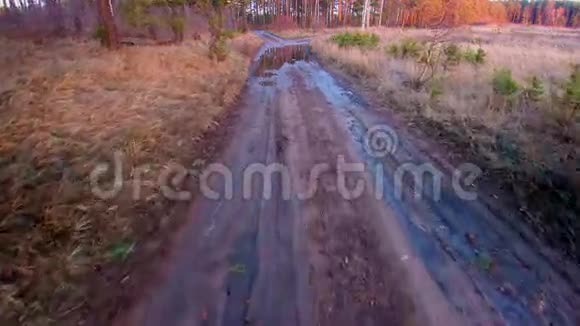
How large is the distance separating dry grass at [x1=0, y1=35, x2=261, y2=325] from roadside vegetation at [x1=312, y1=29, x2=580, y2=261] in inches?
208

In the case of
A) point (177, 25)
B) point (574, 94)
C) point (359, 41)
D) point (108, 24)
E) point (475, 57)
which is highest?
point (108, 24)

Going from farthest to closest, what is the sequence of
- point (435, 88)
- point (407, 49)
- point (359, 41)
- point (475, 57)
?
point (359, 41) → point (407, 49) → point (475, 57) → point (435, 88)

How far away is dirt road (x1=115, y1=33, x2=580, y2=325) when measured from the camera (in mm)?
3309

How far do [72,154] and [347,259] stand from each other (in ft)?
15.1

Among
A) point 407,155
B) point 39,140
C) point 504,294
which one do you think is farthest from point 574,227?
point 39,140

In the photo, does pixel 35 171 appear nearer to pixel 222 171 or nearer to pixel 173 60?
pixel 222 171

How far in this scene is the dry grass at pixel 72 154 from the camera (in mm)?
3537

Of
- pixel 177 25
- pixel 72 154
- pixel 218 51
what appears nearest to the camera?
pixel 72 154
